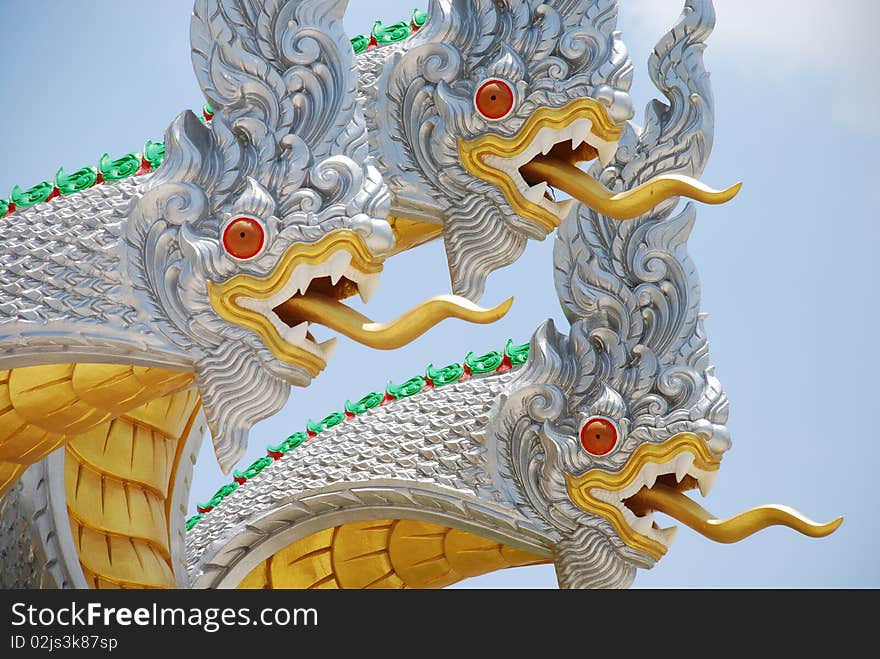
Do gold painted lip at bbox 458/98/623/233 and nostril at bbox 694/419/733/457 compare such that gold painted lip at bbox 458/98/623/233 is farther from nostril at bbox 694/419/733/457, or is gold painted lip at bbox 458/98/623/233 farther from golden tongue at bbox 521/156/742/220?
nostril at bbox 694/419/733/457

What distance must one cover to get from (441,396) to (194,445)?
82 centimetres

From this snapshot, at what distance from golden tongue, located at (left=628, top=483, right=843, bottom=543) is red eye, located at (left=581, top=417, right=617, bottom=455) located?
187 millimetres

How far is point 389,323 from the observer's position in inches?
144

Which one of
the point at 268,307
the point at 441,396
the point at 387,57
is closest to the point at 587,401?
the point at 441,396

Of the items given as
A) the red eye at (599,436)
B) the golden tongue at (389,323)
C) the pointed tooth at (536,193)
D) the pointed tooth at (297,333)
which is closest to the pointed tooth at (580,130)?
the pointed tooth at (536,193)

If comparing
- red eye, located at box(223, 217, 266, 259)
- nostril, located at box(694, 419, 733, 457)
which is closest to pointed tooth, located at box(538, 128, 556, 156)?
nostril, located at box(694, 419, 733, 457)

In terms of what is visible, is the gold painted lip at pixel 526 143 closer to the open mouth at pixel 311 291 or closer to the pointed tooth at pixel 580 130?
the pointed tooth at pixel 580 130

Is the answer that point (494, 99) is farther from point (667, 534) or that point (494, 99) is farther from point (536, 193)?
point (667, 534)

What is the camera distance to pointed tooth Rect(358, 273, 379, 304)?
3.74m

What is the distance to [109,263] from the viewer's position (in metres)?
3.79

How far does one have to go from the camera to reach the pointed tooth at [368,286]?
374 cm

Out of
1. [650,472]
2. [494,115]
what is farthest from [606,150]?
[650,472]

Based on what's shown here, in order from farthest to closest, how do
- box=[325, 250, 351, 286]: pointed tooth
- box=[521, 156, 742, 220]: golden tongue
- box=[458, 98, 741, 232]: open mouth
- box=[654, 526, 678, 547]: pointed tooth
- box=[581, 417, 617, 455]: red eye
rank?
1. box=[654, 526, 678, 547]: pointed tooth
2. box=[581, 417, 617, 455]: red eye
3. box=[458, 98, 741, 232]: open mouth
4. box=[521, 156, 742, 220]: golden tongue
5. box=[325, 250, 351, 286]: pointed tooth

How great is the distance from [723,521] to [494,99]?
54.9 inches
